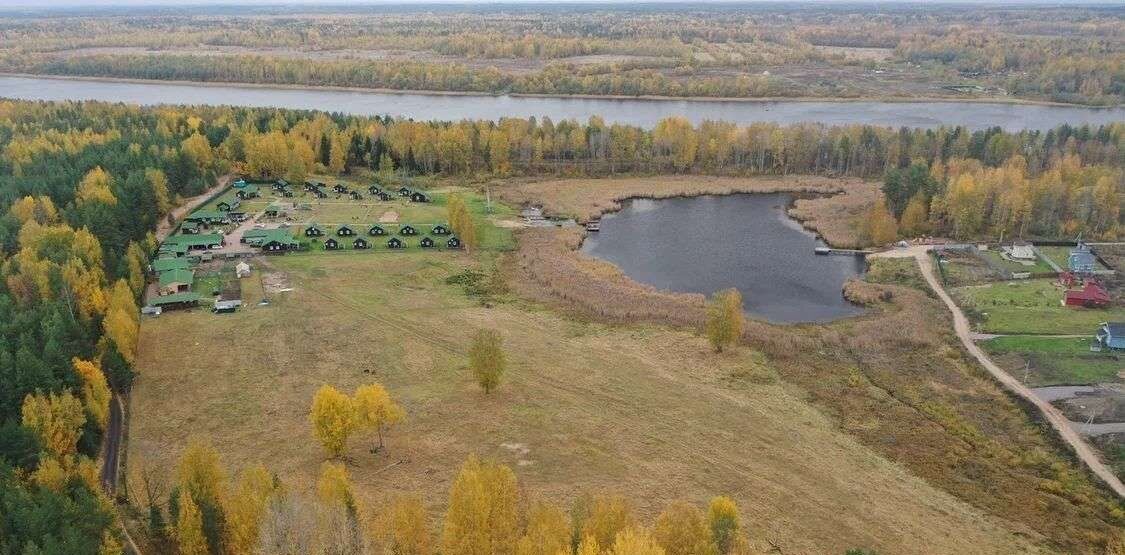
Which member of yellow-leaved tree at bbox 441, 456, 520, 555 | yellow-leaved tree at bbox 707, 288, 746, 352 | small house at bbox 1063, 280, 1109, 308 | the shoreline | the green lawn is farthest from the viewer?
the shoreline

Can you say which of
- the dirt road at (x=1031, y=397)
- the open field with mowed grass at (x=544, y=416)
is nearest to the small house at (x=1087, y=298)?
the dirt road at (x=1031, y=397)

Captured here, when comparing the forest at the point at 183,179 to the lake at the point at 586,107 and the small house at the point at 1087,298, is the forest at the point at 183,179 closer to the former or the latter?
the small house at the point at 1087,298

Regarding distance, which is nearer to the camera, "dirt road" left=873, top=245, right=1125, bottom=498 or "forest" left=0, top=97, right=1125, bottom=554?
"forest" left=0, top=97, right=1125, bottom=554

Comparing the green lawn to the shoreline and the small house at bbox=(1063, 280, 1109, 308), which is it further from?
the shoreline

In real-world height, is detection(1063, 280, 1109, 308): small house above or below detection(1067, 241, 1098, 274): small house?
below

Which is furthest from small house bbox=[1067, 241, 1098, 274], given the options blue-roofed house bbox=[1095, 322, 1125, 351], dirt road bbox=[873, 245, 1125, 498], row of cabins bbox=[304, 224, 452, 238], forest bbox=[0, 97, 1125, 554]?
row of cabins bbox=[304, 224, 452, 238]

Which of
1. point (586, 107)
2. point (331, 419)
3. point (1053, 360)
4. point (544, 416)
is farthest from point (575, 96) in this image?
point (331, 419)
